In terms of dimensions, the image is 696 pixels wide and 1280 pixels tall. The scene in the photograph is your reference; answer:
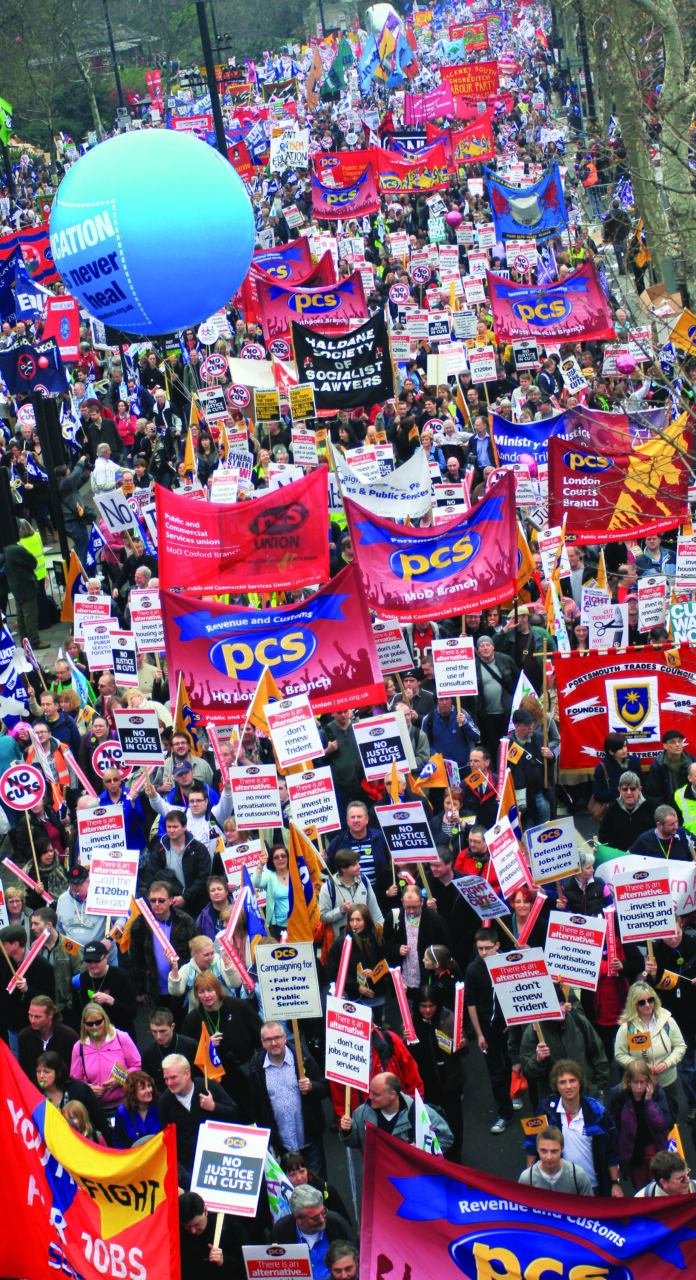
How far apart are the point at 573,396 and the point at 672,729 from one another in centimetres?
885

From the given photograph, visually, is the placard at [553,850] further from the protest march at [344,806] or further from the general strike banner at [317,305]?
the general strike banner at [317,305]

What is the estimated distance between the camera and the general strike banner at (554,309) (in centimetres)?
2080

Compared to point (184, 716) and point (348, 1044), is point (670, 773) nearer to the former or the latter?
point (184, 716)

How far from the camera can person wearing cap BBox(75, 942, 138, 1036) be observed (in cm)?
922

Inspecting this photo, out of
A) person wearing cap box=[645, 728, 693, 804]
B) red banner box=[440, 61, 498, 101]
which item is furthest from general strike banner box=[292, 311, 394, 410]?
red banner box=[440, 61, 498, 101]

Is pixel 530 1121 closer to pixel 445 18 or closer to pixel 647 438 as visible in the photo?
pixel 647 438

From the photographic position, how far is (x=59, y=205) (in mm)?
11719

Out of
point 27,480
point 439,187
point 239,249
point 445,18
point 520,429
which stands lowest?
point 445,18

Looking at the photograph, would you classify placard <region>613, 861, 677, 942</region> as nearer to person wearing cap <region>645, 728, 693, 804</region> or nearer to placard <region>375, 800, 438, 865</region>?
placard <region>375, 800, 438, 865</region>

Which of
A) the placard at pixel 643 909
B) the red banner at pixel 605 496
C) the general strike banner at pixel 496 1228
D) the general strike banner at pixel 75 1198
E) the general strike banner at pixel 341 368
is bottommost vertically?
the general strike banner at pixel 341 368

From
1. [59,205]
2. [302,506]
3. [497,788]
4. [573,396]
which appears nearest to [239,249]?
[59,205]

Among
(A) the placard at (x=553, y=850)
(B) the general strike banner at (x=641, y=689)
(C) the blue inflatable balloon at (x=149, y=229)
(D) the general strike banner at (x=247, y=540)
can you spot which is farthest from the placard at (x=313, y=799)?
(C) the blue inflatable balloon at (x=149, y=229)

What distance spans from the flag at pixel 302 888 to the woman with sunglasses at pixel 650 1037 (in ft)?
6.79

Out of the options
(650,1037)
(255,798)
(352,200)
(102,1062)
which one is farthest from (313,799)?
(352,200)
